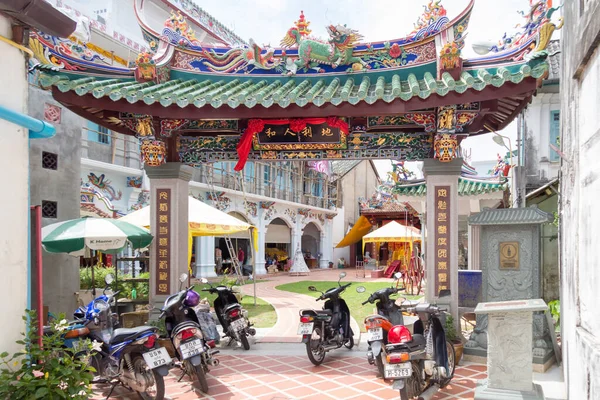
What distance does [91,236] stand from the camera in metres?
7.05

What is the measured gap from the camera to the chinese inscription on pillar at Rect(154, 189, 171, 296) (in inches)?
307

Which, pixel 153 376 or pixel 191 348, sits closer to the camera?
pixel 153 376

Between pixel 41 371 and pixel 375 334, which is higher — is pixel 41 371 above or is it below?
above

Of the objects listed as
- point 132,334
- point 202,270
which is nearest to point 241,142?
Result: point 132,334

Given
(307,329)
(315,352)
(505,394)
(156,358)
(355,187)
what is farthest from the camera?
(355,187)

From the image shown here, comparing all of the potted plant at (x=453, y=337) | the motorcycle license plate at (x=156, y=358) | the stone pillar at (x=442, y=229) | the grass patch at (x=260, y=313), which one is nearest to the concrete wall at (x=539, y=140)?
the stone pillar at (x=442, y=229)

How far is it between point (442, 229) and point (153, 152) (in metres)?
4.62

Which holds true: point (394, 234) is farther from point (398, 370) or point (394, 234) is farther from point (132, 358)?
point (132, 358)

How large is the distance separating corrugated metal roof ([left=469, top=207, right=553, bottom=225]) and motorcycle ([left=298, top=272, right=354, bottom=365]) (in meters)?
2.03

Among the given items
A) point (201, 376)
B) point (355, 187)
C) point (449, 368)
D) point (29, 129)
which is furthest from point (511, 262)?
point (355, 187)

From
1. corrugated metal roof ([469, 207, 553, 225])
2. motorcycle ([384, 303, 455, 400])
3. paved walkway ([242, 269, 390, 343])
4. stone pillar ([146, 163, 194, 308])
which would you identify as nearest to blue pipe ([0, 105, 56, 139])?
motorcycle ([384, 303, 455, 400])

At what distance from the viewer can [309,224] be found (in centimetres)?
3189

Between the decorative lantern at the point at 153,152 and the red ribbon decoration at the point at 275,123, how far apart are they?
1220 millimetres

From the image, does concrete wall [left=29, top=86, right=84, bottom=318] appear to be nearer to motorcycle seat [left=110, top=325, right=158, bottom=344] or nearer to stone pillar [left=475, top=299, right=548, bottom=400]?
motorcycle seat [left=110, top=325, right=158, bottom=344]
